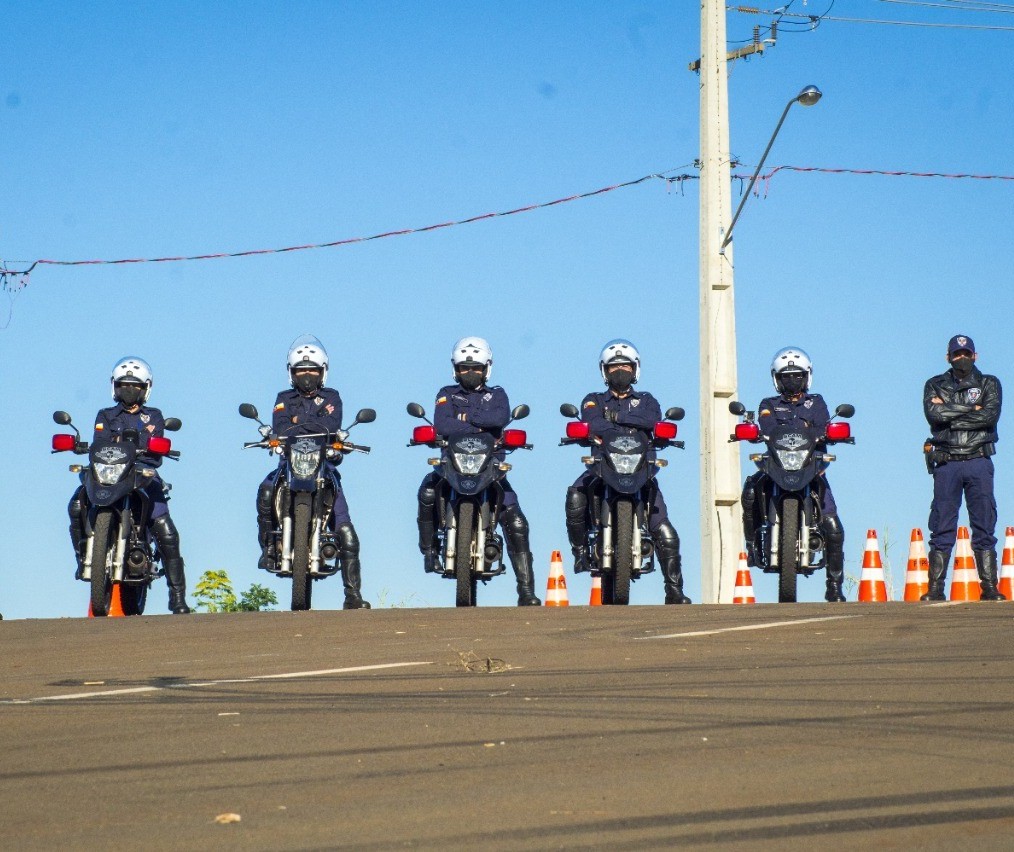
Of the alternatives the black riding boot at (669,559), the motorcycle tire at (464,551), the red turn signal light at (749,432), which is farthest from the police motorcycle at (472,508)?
the red turn signal light at (749,432)

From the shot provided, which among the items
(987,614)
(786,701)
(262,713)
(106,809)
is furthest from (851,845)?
(987,614)

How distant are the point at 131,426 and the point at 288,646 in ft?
21.3

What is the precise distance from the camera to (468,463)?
17.1 meters

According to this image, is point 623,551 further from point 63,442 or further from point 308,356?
point 63,442

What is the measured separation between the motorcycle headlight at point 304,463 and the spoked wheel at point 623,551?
258 centimetres

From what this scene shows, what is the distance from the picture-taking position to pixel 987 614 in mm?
13359

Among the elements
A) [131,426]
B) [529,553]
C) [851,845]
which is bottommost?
[851,845]

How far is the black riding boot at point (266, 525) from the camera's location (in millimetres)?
17406

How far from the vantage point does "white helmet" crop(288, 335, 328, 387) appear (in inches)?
717

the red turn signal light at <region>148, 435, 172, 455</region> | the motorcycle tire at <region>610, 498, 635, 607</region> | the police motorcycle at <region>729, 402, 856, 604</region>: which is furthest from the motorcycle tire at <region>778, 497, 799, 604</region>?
the red turn signal light at <region>148, 435, 172, 455</region>

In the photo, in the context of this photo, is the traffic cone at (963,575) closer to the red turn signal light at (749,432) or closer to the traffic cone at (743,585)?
the red turn signal light at (749,432)

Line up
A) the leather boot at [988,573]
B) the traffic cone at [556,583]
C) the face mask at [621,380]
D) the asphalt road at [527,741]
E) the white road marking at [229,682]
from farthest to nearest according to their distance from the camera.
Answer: the traffic cone at [556,583]
the face mask at [621,380]
the leather boot at [988,573]
the white road marking at [229,682]
the asphalt road at [527,741]

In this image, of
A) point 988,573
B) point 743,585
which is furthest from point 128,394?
point 988,573

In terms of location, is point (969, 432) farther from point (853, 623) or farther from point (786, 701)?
point (786, 701)
